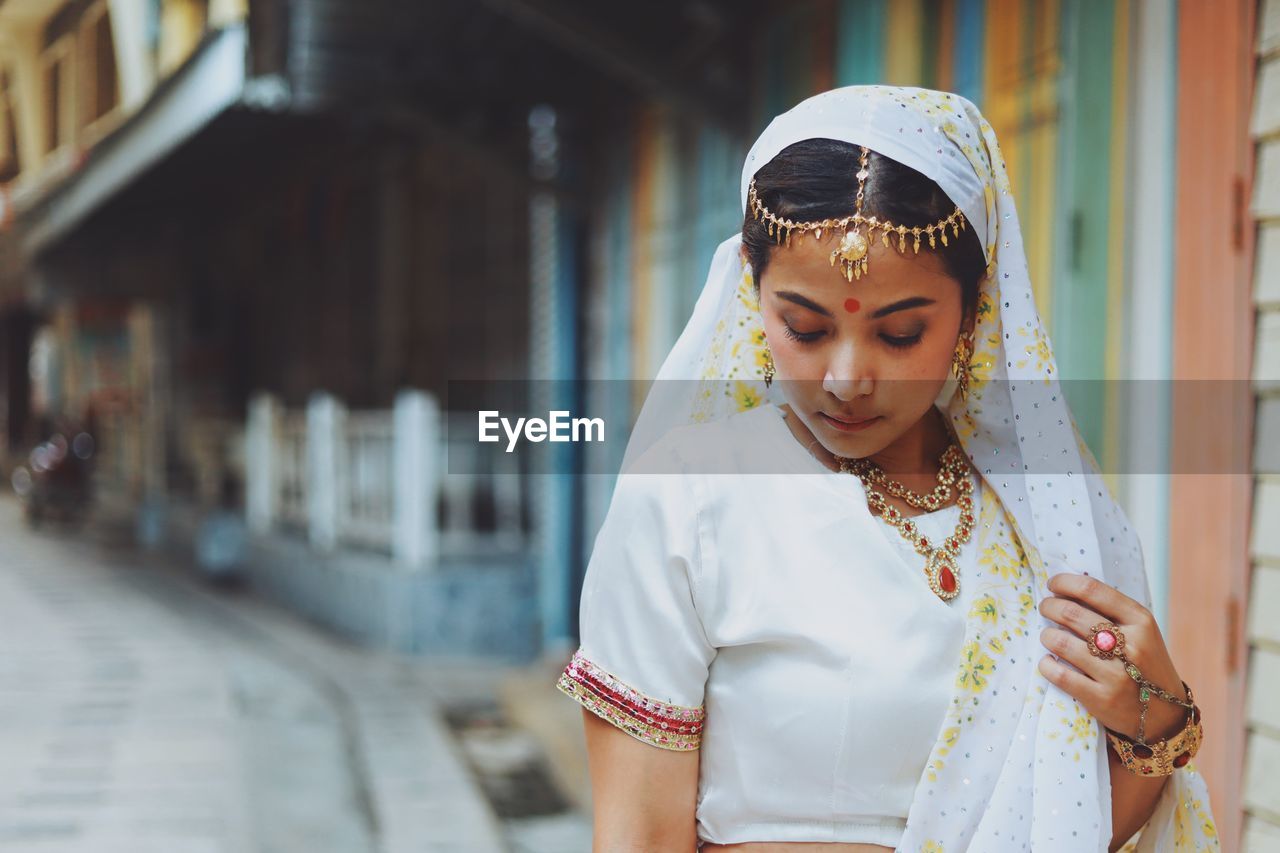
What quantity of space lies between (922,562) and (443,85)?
232 inches

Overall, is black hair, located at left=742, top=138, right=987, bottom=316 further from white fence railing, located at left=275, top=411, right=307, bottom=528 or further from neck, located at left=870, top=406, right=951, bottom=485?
white fence railing, located at left=275, top=411, right=307, bottom=528

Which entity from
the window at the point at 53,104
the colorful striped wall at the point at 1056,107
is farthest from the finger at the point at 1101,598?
the window at the point at 53,104

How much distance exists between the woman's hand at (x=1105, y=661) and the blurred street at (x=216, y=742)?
10.8 feet

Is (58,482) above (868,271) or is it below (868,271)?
below

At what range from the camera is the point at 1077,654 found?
Result: 1299 millimetres

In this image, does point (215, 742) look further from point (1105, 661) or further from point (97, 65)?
point (97, 65)

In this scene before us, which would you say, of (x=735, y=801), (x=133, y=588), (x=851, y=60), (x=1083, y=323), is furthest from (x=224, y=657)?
(x=735, y=801)

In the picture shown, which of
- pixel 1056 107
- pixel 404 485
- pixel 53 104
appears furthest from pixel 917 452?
pixel 53 104

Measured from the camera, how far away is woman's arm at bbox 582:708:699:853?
4.19 ft

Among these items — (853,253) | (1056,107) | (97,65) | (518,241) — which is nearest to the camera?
(853,253)

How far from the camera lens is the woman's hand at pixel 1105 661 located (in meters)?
1.29

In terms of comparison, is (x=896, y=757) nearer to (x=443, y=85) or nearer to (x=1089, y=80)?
(x=1089, y=80)

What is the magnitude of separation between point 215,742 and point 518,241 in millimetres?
3894

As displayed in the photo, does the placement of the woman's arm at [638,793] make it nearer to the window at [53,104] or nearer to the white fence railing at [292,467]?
the white fence railing at [292,467]
